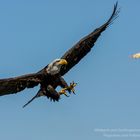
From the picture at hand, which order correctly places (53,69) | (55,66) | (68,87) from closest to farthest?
(68,87) < (53,69) < (55,66)

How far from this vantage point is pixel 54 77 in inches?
618

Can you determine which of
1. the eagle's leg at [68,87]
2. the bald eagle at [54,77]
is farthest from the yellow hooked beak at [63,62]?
the eagle's leg at [68,87]

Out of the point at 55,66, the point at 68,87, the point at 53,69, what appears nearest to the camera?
the point at 68,87

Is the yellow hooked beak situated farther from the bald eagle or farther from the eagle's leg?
the eagle's leg

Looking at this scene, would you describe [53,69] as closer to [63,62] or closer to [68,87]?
[63,62]

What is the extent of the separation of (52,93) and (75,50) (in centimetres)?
208

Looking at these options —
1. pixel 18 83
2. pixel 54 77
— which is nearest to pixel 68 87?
pixel 54 77

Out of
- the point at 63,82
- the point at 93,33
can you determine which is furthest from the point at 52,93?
the point at 93,33

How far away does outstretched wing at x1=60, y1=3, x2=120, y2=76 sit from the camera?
1658 cm

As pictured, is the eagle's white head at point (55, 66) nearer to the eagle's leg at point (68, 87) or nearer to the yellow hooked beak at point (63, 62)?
the yellow hooked beak at point (63, 62)

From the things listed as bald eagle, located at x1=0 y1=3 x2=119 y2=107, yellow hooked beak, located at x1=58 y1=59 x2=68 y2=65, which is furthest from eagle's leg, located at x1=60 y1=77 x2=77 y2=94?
yellow hooked beak, located at x1=58 y1=59 x2=68 y2=65

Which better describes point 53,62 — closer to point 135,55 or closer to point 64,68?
point 64,68

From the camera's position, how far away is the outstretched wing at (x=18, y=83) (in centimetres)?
1540

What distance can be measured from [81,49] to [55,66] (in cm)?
132
